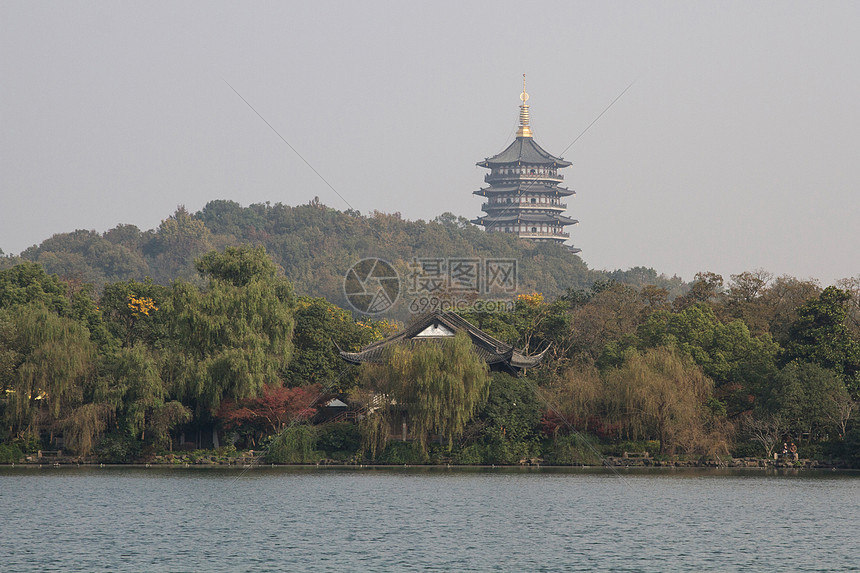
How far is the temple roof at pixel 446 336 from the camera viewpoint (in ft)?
116

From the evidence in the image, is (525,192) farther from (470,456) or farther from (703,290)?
(470,456)

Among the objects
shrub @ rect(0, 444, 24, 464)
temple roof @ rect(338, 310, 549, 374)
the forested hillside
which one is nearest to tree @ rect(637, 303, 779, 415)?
temple roof @ rect(338, 310, 549, 374)

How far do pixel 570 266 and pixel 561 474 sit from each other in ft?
210

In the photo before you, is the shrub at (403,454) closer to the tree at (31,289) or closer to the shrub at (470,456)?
the shrub at (470,456)

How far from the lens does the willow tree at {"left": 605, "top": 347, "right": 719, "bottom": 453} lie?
3125 centimetres

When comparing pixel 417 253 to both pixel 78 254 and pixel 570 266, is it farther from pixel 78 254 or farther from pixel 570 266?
pixel 78 254

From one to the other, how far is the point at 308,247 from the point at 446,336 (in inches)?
2293

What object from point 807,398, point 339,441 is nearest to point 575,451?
point 807,398

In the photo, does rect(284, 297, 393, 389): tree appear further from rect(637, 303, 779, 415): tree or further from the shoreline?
rect(637, 303, 779, 415): tree

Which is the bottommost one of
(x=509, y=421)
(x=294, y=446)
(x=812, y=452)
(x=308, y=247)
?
(x=812, y=452)

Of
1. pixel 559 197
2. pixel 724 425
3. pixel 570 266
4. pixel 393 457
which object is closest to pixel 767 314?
pixel 724 425

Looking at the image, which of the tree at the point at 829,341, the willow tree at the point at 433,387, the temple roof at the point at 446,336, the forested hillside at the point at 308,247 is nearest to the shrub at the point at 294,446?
the willow tree at the point at 433,387

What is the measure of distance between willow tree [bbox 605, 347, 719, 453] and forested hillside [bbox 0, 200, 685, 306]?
51.0 meters

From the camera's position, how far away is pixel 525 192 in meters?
98.2
